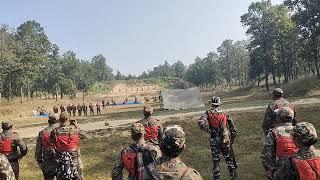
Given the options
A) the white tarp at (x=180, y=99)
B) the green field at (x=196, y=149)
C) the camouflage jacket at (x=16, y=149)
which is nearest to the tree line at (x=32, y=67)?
the white tarp at (x=180, y=99)

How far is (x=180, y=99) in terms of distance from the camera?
47.4 meters

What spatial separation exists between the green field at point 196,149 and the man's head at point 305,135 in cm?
961

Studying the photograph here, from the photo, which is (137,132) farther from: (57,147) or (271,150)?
(57,147)

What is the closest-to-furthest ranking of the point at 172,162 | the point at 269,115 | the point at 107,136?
the point at 172,162
the point at 269,115
the point at 107,136

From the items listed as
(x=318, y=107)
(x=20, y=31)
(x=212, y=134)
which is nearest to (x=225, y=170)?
(x=212, y=134)

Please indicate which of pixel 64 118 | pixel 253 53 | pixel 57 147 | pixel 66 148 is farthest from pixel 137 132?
pixel 253 53

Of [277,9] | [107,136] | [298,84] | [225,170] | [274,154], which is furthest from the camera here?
[277,9]

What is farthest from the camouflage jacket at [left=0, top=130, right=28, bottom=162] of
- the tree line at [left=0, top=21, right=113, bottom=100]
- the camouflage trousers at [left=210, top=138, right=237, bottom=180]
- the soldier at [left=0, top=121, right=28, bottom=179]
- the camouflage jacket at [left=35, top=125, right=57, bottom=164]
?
the tree line at [left=0, top=21, right=113, bottom=100]

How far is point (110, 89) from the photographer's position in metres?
178

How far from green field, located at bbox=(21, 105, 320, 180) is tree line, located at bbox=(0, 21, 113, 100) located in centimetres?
6182

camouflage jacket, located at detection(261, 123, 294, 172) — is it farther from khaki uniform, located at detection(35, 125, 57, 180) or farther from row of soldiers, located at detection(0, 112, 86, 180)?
khaki uniform, located at detection(35, 125, 57, 180)

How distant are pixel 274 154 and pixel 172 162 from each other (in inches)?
149

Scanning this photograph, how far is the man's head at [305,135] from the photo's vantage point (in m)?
5.72

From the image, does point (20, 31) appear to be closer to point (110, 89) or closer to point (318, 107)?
point (110, 89)
